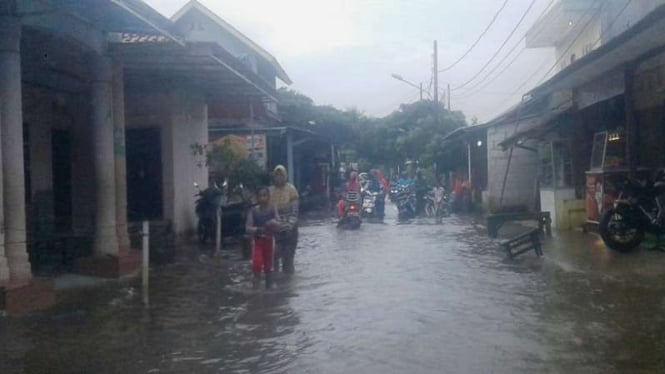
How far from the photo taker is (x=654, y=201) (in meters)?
13.8

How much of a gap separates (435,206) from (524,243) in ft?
44.3

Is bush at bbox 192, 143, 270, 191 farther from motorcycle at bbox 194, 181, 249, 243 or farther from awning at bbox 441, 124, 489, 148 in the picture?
awning at bbox 441, 124, 489, 148

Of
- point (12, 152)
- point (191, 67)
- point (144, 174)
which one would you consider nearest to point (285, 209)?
point (12, 152)

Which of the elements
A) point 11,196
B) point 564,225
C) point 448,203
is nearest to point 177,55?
point 11,196

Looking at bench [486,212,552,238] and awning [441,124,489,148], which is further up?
awning [441,124,489,148]

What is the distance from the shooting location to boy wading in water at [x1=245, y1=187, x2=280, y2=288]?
38.0 ft

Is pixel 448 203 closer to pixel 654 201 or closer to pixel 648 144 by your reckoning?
pixel 648 144

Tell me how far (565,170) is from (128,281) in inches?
499

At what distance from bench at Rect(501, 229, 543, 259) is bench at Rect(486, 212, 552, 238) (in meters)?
2.52

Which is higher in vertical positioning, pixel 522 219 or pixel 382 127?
pixel 382 127

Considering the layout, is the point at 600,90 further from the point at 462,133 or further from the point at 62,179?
the point at 462,133

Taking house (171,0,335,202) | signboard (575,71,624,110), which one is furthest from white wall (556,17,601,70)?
house (171,0,335,202)

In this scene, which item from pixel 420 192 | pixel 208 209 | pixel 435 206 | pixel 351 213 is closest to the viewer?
pixel 208 209

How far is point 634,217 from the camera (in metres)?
13.6
